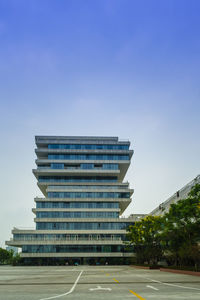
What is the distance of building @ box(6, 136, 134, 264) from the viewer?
8331 centimetres

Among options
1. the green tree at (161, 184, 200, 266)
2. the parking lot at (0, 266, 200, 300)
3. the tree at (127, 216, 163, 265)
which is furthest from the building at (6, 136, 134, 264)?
the parking lot at (0, 266, 200, 300)

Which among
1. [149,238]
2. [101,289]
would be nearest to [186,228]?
[149,238]

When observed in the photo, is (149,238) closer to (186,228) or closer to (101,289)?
(186,228)

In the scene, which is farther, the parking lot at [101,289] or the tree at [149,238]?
the tree at [149,238]

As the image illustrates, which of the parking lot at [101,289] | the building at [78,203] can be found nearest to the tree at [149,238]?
the building at [78,203]

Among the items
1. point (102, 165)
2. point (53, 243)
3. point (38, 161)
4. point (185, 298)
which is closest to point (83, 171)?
point (102, 165)

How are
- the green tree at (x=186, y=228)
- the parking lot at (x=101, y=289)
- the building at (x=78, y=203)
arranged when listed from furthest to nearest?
the building at (x=78, y=203)
the green tree at (x=186, y=228)
the parking lot at (x=101, y=289)

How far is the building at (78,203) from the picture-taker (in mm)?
83312

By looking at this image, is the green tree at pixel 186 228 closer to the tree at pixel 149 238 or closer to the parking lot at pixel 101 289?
the tree at pixel 149 238

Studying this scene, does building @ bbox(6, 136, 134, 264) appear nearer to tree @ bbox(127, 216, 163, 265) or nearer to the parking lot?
tree @ bbox(127, 216, 163, 265)

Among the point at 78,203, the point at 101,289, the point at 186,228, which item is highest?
the point at 78,203

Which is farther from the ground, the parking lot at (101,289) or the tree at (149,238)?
the tree at (149,238)

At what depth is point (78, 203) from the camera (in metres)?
88.3

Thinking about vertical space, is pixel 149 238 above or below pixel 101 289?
above
